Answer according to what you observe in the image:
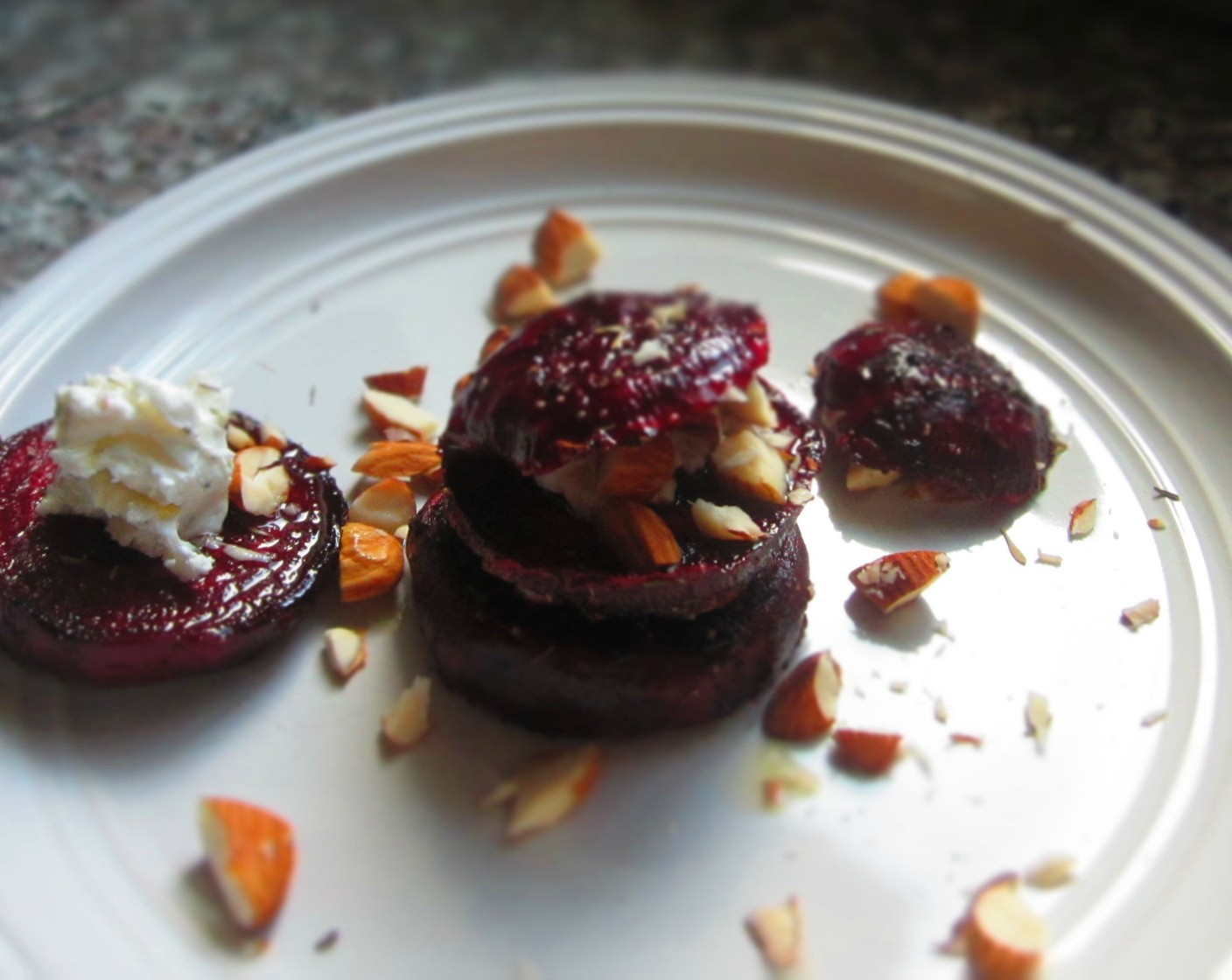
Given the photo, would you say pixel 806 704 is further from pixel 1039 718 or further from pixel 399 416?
pixel 399 416

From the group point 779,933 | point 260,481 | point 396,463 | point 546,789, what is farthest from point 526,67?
point 779,933

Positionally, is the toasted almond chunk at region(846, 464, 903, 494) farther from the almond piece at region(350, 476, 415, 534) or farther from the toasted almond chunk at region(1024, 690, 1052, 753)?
the almond piece at region(350, 476, 415, 534)

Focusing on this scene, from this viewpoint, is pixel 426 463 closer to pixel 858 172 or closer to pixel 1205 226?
pixel 858 172

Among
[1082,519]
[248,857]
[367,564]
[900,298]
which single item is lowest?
[248,857]

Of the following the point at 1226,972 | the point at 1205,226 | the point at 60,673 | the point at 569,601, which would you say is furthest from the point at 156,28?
the point at 1226,972

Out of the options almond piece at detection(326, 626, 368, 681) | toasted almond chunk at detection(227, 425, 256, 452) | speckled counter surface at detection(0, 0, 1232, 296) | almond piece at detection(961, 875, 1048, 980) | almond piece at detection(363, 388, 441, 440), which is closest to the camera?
almond piece at detection(961, 875, 1048, 980)

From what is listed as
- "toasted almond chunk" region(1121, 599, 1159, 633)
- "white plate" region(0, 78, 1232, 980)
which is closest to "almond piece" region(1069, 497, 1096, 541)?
"white plate" region(0, 78, 1232, 980)
